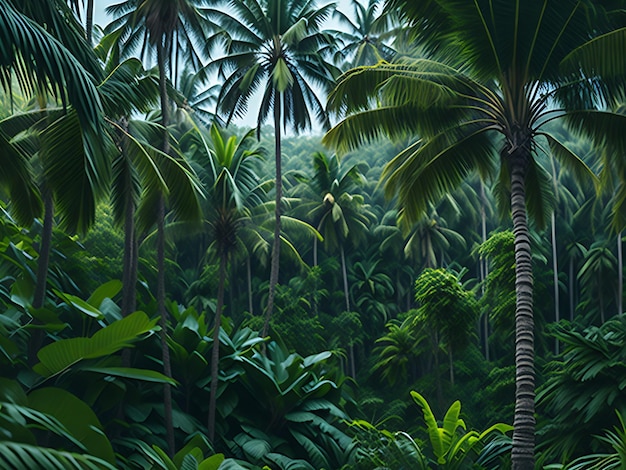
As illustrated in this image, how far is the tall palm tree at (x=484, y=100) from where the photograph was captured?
31.6 feet

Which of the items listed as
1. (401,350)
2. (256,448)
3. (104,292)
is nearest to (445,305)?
(401,350)

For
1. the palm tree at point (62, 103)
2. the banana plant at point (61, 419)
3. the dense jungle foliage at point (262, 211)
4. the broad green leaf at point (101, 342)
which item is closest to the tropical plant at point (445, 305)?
the dense jungle foliage at point (262, 211)

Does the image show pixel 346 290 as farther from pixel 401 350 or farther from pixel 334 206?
pixel 401 350

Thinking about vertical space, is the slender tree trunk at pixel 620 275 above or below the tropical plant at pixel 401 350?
above

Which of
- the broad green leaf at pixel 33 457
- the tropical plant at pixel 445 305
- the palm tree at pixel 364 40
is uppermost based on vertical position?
the palm tree at pixel 364 40

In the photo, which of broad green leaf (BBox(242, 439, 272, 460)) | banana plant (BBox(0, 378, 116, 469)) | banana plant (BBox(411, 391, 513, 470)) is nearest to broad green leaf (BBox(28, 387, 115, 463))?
banana plant (BBox(0, 378, 116, 469))

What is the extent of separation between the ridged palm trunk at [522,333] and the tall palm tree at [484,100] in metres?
0.01

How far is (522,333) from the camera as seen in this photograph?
9.59 m

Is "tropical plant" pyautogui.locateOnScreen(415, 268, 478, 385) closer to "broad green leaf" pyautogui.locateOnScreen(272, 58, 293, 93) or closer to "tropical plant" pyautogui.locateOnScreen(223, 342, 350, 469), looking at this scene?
"tropical plant" pyautogui.locateOnScreen(223, 342, 350, 469)

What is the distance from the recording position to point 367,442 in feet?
33.5

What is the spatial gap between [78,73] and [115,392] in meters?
6.50

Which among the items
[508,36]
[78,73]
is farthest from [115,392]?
[508,36]

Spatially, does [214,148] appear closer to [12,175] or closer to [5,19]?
[12,175]

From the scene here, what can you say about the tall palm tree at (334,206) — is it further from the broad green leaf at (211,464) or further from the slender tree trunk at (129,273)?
Result: the broad green leaf at (211,464)
